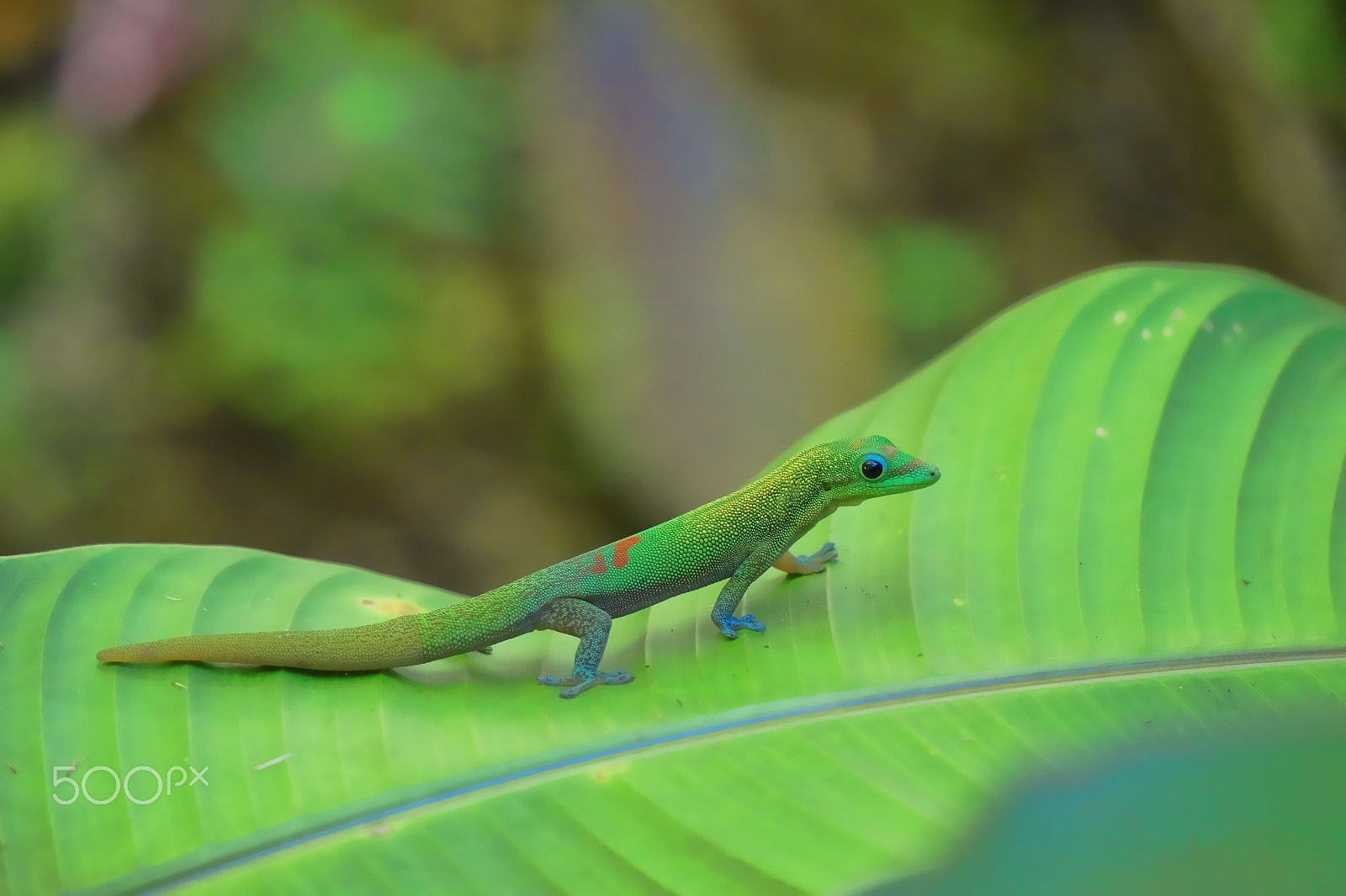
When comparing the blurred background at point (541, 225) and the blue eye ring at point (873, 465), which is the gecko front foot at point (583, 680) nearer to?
the blue eye ring at point (873, 465)

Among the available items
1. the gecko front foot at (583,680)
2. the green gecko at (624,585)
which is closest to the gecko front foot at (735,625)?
the green gecko at (624,585)

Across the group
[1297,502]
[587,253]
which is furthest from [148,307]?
[1297,502]

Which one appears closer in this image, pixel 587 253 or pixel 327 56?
pixel 327 56

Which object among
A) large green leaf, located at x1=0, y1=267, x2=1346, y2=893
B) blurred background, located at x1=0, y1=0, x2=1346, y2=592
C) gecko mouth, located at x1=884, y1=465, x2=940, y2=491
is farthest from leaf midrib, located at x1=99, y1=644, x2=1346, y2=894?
blurred background, located at x1=0, y1=0, x2=1346, y2=592

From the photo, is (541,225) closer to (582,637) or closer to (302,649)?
(582,637)

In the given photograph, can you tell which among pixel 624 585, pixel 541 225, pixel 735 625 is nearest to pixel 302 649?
pixel 624 585

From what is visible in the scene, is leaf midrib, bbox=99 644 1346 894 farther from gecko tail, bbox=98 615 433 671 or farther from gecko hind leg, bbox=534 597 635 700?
gecko tail, bbox=98 615 433 671

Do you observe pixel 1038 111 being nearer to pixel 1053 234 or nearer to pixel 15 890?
pixel 1053 234
